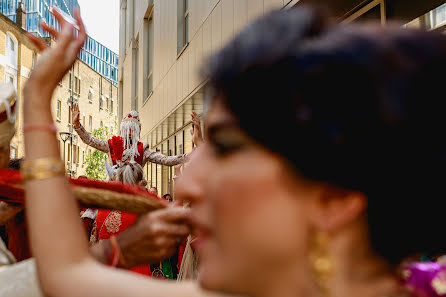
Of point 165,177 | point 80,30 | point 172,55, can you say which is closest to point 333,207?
point 80,30

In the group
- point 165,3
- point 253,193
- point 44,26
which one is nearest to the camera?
point 253,193

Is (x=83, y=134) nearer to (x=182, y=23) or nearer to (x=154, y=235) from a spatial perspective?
(x=154, y=235)

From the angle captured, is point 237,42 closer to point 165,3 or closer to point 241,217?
point 241,217

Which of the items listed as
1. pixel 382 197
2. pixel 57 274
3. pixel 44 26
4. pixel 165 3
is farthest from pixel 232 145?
pixel 165 3

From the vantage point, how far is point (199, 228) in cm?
74

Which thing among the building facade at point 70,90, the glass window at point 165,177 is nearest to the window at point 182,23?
the glass window at point 165,177

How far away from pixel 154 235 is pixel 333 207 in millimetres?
494

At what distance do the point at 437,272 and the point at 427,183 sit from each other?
1.54 feet

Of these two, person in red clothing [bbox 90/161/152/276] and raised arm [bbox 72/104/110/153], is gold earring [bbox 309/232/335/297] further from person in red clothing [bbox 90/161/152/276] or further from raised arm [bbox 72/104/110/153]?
raised arm [bbox 72/104/110/153]

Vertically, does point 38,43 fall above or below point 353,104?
above

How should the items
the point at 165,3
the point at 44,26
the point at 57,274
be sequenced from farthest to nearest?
the point at 165,3
the point at 44,26
the point at 57,274

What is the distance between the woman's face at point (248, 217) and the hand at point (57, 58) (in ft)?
1.16

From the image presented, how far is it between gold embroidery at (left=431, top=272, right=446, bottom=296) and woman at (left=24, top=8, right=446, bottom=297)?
13.5 inches

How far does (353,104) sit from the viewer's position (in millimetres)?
615
